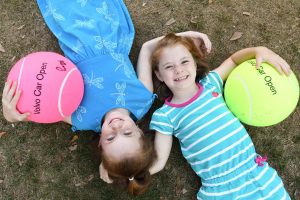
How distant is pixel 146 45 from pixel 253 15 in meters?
1.66

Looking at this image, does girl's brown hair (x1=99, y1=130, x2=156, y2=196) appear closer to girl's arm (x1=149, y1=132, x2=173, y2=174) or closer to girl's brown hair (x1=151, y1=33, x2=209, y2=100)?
girl's arm (x1=149, y1=132, x2=173, y2=174)

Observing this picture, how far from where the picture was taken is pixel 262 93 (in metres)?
3.94

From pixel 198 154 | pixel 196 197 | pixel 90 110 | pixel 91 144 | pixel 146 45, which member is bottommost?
pixel 196 197

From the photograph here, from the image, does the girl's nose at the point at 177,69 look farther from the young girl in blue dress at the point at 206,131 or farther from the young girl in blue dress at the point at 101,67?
the young girl in blue dress at the point at 101,67

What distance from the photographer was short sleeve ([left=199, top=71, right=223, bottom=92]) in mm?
4547

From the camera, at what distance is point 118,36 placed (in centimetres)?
464

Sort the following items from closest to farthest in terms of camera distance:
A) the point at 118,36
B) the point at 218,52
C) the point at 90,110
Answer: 1. the point at 90,110
2. the point at 118,36
3. the point at 218,52

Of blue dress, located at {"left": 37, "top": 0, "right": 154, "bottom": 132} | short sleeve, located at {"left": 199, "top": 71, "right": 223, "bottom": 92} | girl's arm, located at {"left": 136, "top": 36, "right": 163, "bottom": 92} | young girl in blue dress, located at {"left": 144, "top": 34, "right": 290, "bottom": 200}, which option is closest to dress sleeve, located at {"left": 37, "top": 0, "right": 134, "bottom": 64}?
blue dress, located at {"left": 37, "top": 0, "right": 154, "bottom": 132}

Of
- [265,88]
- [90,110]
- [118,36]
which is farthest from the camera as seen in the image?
[118,36]

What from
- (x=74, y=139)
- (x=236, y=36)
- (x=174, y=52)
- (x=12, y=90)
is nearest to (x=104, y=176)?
(x=74, y=139)

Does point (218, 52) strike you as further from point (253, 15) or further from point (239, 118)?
point (239, 118)

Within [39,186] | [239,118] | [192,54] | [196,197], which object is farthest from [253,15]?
[39,186]

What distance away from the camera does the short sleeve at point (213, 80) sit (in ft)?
14.9

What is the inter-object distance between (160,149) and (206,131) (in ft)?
1.95
